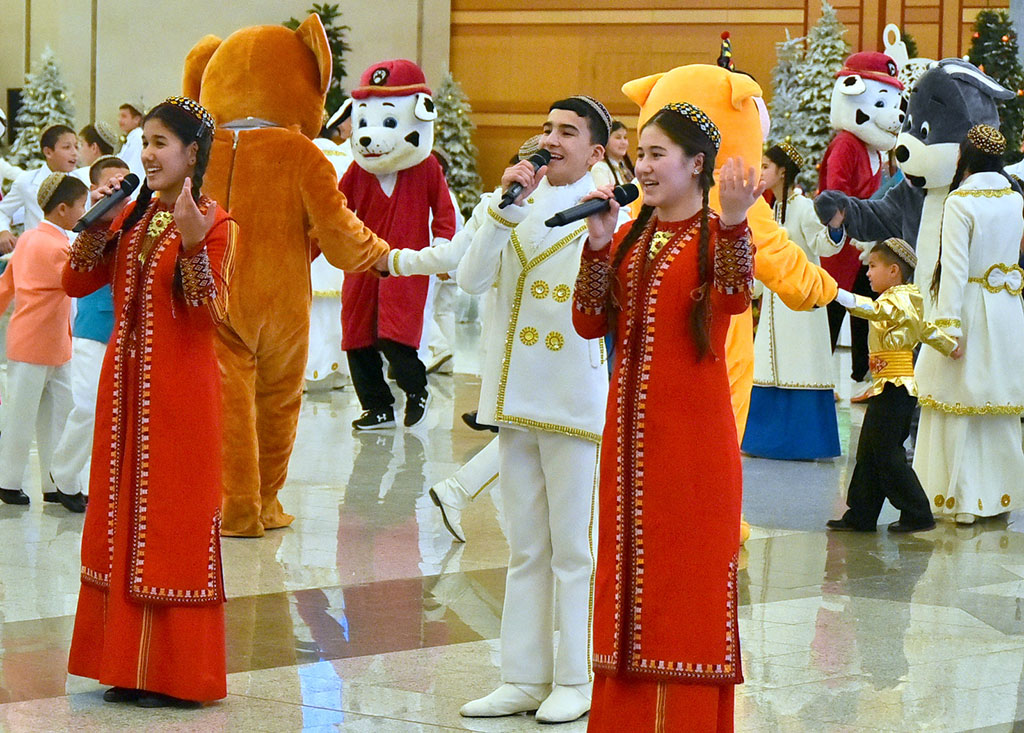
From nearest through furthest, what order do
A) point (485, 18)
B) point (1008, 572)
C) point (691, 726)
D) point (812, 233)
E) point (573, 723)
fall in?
point (691, 726), point (573, 723), point (1008, 572), point (812, 233), point (485, 18)

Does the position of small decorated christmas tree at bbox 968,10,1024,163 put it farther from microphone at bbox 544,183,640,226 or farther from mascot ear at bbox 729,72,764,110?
microphone at bbox 544,183,640,226

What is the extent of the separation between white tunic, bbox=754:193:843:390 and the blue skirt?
7cm

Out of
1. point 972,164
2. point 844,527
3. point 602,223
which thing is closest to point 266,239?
point 844,527

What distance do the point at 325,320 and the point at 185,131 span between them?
6.58 m

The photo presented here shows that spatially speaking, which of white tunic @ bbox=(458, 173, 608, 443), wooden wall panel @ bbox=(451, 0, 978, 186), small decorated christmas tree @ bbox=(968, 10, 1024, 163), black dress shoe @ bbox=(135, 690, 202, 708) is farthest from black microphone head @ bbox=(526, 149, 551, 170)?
wooden wall panel @ bbox=(451, 0, 978, 186)

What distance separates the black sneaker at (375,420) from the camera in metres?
9.44

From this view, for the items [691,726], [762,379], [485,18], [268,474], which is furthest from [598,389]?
[485,18]

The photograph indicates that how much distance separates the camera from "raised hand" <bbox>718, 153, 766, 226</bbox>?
3.37 m

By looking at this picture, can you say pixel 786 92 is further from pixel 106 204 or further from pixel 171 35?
pixel 106 204

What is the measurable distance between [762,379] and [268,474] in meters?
3.29

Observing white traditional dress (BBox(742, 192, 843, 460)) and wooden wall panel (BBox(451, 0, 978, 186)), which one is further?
wooden wall panel (BBox(451, 0, 978, 186))

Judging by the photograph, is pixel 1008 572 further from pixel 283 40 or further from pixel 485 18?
pixel 485 18

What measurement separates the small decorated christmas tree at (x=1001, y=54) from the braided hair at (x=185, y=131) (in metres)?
12.3

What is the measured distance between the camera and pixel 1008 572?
634cm
